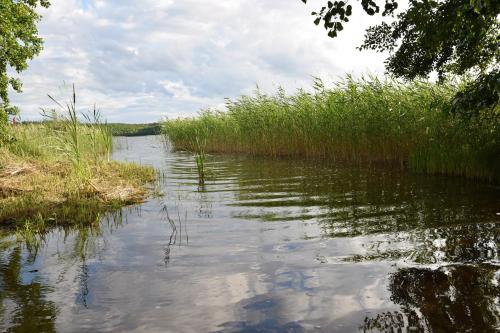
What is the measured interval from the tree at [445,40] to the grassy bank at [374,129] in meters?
0.95

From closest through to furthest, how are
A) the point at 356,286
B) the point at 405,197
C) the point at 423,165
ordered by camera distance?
the point at 356,286 < the point at 405,197 < the point at 423,165

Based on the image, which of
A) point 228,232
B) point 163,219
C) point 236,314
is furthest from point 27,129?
point 236,314

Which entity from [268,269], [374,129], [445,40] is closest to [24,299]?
[268,269]

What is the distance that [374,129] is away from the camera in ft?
49.9

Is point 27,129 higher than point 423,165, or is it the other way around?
point 27,129

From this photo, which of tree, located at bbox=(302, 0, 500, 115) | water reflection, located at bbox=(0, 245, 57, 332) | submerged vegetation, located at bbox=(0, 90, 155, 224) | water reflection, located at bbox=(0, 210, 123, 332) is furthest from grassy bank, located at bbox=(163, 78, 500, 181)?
water reflection, located at bbox=(0, 245, 57, 332)

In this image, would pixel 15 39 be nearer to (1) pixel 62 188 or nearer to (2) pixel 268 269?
(1) pixel 62 188

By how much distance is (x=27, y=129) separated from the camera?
19.5 metres

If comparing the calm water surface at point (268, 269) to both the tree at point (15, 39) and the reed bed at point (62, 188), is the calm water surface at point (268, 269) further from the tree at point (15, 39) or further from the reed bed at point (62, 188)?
the tree at point (15, 39)

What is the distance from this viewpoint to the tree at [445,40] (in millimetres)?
5484

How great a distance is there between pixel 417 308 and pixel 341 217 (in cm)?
400

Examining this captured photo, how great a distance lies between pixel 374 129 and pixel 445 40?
5.27 metres

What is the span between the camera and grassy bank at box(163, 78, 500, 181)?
1139 cm

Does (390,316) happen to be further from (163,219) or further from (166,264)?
(163,219)
